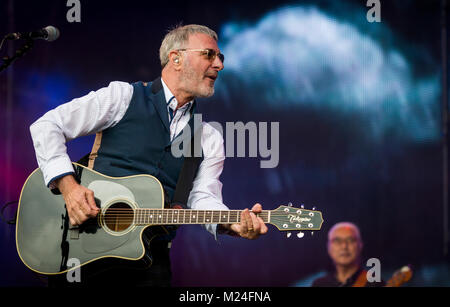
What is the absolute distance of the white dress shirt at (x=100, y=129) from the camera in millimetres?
2617

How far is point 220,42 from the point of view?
5148mm

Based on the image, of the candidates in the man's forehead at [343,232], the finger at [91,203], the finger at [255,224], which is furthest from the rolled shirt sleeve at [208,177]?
the man's forehead at [343,232]

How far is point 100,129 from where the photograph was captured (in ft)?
9.32

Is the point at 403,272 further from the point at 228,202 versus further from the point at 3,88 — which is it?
the point at 3,88

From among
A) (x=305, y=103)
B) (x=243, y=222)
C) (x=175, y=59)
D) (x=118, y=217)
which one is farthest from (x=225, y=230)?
(x=305, y=103)

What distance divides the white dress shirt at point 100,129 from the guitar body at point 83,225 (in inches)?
6.4

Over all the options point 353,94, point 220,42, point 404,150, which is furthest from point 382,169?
point 220,42

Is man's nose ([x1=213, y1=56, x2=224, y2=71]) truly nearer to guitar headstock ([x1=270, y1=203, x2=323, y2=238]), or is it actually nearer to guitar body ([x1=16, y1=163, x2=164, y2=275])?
guitar body ([x1=16, y1=163, x2=164, y2=275])

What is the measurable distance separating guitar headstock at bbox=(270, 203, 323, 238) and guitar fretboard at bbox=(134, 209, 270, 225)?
0.06 metres

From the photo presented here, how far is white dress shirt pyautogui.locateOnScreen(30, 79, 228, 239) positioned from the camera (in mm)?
2617

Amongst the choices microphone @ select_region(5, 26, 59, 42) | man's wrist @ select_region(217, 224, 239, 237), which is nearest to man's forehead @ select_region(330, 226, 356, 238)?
man's wrist @ select_region(217, 224, 239, 237)

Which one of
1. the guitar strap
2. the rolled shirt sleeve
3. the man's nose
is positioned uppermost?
the man's nose

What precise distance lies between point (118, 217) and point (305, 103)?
9.12 feet

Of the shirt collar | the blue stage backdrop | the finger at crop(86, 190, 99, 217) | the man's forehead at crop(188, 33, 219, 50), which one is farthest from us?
the blue stage backdrop
